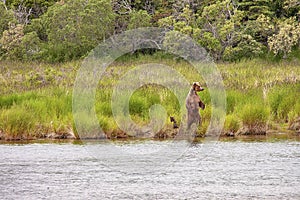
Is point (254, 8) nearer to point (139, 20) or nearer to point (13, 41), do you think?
point (139, 20)

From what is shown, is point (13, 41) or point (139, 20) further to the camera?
point (139, 20)

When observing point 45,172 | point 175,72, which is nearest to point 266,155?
point 45,172

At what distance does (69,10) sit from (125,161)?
2474 cm

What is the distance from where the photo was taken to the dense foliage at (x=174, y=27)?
36594 mm

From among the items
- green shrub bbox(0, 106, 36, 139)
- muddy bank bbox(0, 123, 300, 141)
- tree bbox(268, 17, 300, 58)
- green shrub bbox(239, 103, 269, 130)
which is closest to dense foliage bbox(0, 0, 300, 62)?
tree bbox(268, 17, 300, 58)

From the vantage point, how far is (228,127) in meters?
18.3

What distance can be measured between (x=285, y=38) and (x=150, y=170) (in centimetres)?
2446

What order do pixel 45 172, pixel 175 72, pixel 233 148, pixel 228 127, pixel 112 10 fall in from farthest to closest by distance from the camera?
1. pixel 112 10
2. pixel 175 72
3. pixel 228 127
4. pixel 233 148
5. pixel 45 172

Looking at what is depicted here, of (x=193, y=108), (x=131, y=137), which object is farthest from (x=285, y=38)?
(x=131, y=137)

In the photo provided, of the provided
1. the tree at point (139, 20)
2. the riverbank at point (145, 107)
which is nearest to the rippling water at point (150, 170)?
the riverbank at point (145, 107)

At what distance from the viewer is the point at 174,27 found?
3669 cm

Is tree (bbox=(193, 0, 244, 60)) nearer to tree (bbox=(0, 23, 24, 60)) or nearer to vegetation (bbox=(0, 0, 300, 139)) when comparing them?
vegetation (bbox=(0, 0, 300, 139))

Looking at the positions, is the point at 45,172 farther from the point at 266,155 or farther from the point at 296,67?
the point at 296,67

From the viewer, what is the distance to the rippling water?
448 inches
